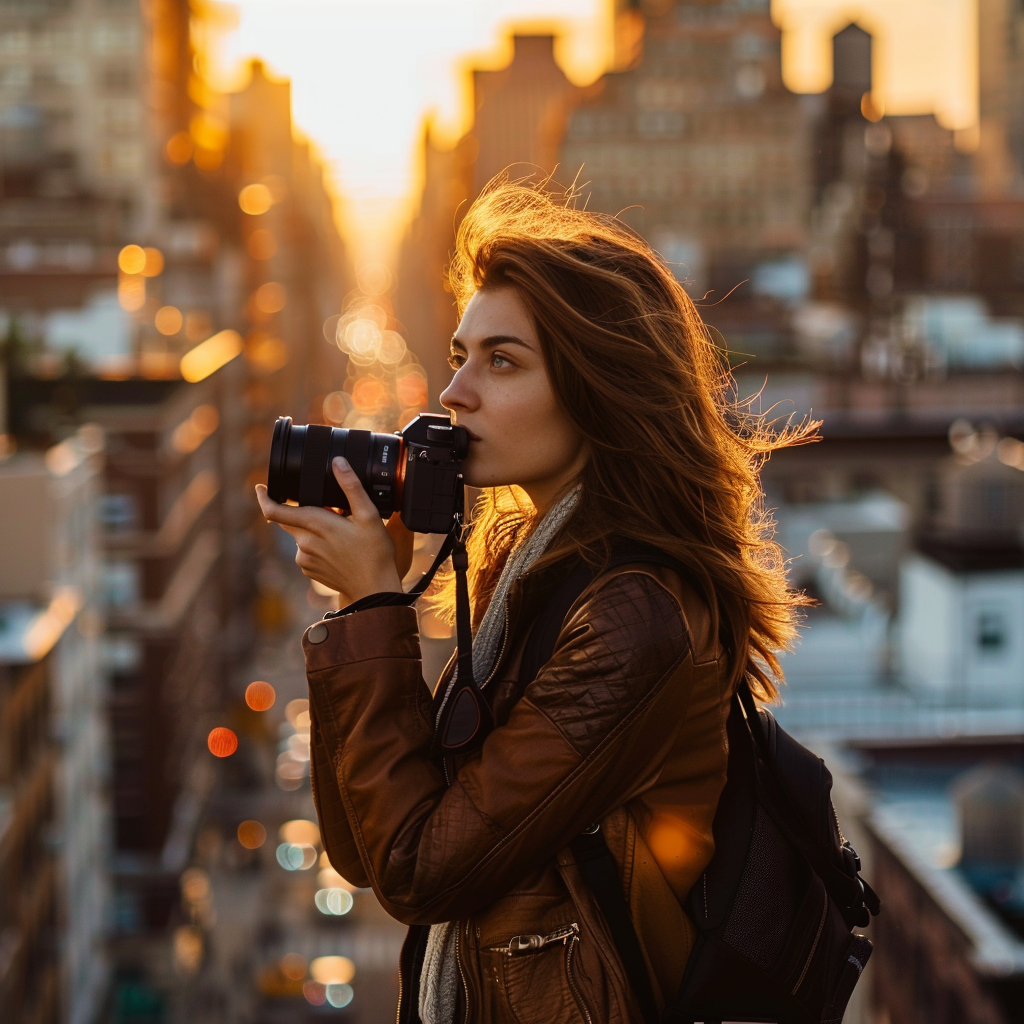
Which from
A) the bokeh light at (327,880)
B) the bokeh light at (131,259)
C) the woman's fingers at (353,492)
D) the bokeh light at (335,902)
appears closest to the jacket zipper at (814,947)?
the woman's fingers at (353,492)

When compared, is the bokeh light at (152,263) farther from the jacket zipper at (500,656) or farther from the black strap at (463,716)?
the black strap at (463,716)

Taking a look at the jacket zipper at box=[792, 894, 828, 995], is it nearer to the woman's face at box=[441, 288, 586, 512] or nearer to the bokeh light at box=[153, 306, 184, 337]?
the woman's face at box=[441, 288, 586, 512]

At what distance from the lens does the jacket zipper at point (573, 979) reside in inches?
87.7

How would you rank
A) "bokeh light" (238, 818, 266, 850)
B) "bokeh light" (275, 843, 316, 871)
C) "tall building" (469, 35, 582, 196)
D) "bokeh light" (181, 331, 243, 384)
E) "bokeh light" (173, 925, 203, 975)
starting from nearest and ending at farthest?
"bokeh light" (173, 925, 203, 975) → "bokeh light" (275, 843, 316, 871) → "bokeh light" (238, 818, 266, 850) → "bokeh light" (181, 331, 243, 384) → "tall building" (469, 35, 582, 196)

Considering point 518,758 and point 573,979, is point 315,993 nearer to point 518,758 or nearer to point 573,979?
point 573,979

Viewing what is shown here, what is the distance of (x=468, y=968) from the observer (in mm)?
2328

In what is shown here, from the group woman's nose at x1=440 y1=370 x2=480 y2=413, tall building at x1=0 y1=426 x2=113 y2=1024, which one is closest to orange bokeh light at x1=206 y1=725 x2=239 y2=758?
tall building at x1=0 y1=426 x2=113 y2=1024

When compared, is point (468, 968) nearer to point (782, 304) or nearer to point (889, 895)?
point (889, 895)

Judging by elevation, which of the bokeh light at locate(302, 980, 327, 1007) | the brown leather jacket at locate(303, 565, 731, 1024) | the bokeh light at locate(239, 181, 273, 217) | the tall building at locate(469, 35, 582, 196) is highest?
the tall building at locate(469, 35, 582, 196)

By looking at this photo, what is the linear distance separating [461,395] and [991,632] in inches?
868

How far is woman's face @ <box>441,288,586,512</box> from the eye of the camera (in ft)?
8.14

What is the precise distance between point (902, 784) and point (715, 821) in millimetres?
16236

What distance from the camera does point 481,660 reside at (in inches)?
99.4

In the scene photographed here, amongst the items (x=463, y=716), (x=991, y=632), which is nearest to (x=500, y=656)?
(x=463, y=716)
